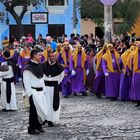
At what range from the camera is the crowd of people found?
→ 10852 mm

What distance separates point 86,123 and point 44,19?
2976 centimetres

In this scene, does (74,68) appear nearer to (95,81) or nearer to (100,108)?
(95,81)

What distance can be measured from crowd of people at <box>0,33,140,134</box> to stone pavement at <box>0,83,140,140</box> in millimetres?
369

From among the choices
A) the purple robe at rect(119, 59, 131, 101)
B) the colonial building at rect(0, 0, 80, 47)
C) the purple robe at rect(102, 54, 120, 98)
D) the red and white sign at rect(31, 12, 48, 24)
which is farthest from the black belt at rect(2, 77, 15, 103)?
the red and white sign at rect(31, 12, 48, 24)

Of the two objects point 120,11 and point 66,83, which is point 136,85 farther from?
point 120,11

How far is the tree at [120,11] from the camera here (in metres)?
36.5

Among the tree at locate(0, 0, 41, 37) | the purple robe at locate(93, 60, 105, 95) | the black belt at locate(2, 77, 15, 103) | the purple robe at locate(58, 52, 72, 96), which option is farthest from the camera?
the tree at locate(0, 0, 41, 37)

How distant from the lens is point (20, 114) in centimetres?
1356

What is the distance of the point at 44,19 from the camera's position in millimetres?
41188

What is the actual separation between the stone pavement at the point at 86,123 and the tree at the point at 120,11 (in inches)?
848

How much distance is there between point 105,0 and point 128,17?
21.4 m

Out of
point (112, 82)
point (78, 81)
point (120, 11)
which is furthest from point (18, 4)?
point (112, 82)

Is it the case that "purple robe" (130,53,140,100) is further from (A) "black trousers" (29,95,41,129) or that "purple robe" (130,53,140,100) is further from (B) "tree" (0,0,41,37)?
(B) "tree" (0,0,41,37)

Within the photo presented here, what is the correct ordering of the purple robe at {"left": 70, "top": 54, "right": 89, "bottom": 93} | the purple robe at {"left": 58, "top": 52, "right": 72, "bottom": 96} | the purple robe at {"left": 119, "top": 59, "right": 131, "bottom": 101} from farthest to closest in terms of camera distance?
1. the purple robe at {"left": 70, "top": 54, "right": 89, "bottom": 93}
2. the purple robe at {"left": 58, "top": 52, "right": 72, "bottom": 96}
3. the purple robe at {"left": 119, "top": 59, "right": 131, "bottom": 101}
